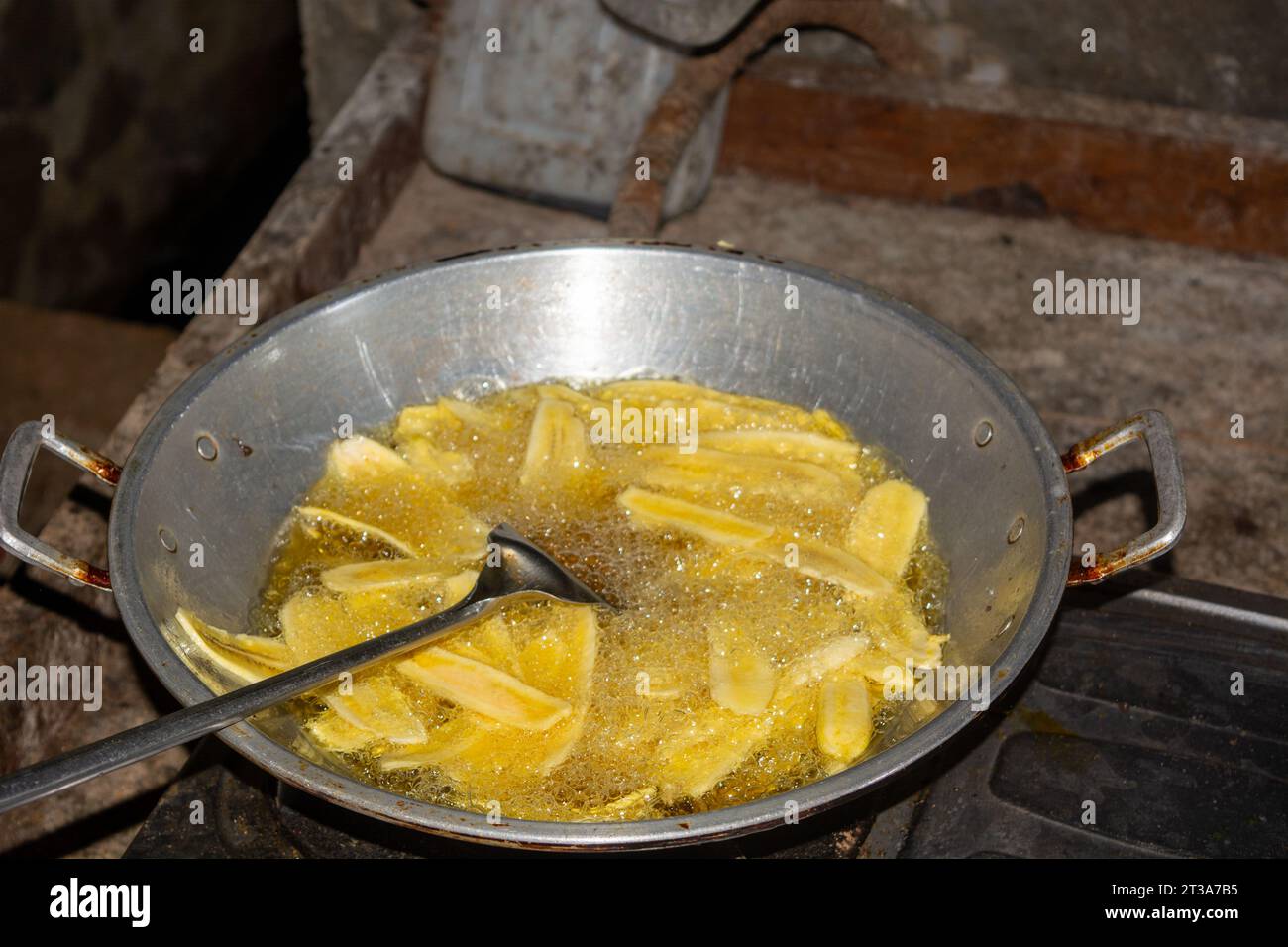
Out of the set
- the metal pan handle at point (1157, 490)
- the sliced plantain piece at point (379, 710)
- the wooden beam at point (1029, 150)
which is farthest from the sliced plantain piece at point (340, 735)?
the wooden beam at point (1029, 150)

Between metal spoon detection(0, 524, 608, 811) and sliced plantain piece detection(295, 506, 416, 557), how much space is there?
131 millimetres

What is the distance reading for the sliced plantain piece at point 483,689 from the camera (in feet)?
3.50

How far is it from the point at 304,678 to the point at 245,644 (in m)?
0.19

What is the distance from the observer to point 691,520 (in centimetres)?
128

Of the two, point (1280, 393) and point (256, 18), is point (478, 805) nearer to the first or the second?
point (1280, 393)

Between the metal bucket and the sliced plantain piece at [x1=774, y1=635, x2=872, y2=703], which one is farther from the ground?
the metal bucket

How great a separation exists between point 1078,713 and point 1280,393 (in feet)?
2.73

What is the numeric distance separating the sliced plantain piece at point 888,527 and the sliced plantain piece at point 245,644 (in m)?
0.59

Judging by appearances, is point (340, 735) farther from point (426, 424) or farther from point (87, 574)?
point (426, 424)

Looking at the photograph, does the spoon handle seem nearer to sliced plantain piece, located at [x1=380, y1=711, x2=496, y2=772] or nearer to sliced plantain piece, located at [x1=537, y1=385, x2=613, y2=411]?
sliced plantain piece, located at [x1=380, y1=711, x2=496, y2=772]

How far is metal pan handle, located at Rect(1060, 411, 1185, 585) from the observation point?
1034 mm

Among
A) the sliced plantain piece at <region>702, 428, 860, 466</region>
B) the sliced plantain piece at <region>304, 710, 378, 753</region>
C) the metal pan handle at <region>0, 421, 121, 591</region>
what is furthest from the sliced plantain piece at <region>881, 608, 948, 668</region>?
the metal pan handle at <region>0, 421, 121, 591</region>

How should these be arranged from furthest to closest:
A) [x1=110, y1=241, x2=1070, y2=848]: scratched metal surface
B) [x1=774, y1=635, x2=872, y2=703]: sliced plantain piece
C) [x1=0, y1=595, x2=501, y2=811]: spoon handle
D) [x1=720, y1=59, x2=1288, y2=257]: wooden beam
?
[x1=720, y1=59, x2=1288, y2=257]: wooden beam < [x1=774, y1=635, x2=872, y2=703]: sliced plantain piece < [x1=110, y1=241, x2=1070, y2=848]: scratched metal surface < [x1=0, y1=595, x2=501, y2=811]: spoon handle

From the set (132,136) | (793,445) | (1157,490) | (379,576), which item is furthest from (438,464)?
(132,136)
